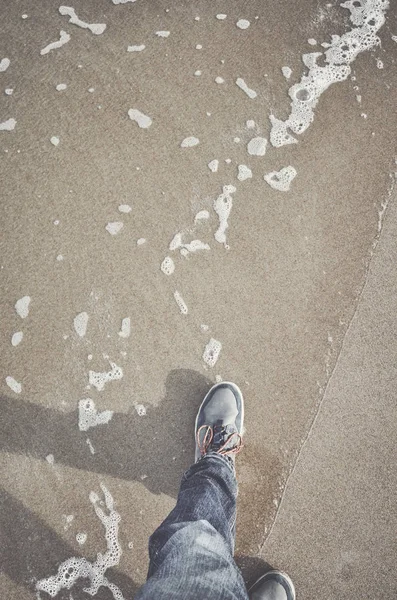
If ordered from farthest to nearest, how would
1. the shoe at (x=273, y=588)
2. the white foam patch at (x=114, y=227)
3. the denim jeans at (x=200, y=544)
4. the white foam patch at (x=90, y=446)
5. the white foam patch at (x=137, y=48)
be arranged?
the white foam patch at (x=137, y=48) → the white foam patch at (x=114, y=227) → the white foam patch at (x=90, y=446) → the shoe at (x=273, y=588) → the denim jeans at (x=200, y=544)

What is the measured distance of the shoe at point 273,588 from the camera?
5.51 feet

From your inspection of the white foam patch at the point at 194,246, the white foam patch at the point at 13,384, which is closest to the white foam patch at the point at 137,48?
the white foam patch at the point at 194,246

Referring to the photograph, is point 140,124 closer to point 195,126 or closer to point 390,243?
point 195,126

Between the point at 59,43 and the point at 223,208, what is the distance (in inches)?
43.1

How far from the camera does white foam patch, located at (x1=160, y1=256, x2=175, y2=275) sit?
74.0 inches

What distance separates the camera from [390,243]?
1961mm

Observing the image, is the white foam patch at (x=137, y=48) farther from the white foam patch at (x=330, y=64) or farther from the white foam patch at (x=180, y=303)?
the white foam patch at (x=180, y=303)

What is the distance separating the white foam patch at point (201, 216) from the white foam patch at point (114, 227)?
13.1 inches

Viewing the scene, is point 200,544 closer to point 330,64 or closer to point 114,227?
point 114,227

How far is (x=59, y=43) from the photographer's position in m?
1.99

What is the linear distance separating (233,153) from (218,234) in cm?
39

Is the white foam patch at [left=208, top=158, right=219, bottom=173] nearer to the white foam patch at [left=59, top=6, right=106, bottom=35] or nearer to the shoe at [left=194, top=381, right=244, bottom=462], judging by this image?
the white foam patch at [left=59, top=6, right=106, bottom=35]

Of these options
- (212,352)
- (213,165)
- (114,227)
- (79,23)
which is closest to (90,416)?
(212,352)

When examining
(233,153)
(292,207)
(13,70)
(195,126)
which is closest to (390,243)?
(292,207)
